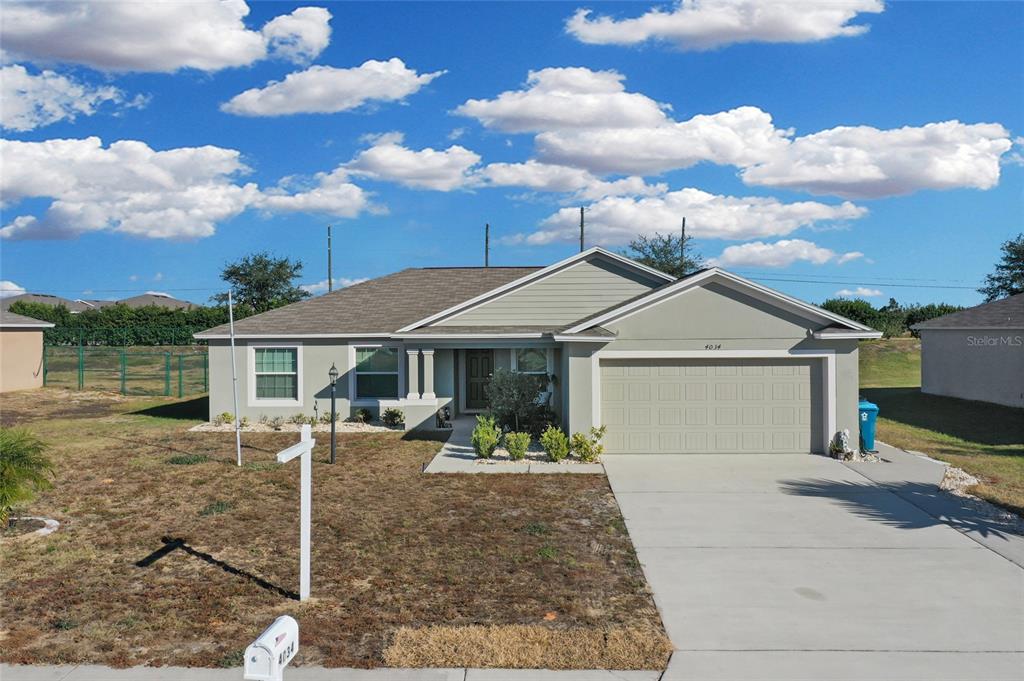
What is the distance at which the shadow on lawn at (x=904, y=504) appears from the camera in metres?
9.80

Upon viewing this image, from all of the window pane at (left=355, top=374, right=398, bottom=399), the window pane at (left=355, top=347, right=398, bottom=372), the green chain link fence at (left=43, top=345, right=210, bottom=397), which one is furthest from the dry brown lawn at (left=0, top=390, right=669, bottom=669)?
the green chain link fence at (left=43, top=345, right=210, bottom=397)

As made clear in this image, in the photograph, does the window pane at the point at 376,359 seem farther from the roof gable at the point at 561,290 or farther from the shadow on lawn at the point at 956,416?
the shadow on lawn at the point at 956,416

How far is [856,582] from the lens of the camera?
7.57 meters

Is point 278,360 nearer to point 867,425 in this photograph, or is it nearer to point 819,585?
point 867,425

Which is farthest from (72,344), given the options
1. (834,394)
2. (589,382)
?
(834,394)

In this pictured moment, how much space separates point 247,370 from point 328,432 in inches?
142

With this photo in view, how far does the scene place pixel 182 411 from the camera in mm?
23344

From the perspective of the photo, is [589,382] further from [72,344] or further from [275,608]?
[72,344]

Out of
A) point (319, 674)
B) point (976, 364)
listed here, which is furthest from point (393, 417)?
point (976, 364)

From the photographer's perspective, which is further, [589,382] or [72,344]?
[72,344]

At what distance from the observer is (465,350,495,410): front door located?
20703mm

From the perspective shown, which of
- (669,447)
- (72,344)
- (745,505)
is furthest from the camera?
(72,344)

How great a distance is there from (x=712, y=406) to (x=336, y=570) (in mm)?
9339

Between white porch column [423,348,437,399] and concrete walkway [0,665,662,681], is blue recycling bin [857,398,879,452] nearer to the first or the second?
white porch column [423,348,437,399]
